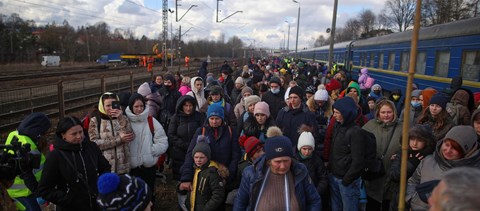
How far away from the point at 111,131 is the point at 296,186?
6.93ft

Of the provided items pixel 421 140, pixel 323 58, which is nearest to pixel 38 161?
pixel 421 140

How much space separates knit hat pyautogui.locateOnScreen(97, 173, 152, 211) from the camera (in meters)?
2.09

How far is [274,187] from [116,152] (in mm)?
1923

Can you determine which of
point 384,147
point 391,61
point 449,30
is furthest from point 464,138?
point 391,61

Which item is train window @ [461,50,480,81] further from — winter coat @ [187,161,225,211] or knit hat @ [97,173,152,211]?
knit hat @ [97,173,152,211]

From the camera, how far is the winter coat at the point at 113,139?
358 cm

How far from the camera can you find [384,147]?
3729mm

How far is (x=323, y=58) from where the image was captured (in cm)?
2986

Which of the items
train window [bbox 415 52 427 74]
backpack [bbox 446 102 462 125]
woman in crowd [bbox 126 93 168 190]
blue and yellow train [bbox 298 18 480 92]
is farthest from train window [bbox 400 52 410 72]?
woman in crowd [bbox 126 93 168 190]

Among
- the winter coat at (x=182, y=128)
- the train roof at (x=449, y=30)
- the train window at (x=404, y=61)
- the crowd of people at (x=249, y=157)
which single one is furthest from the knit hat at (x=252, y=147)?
the train window at (x=404, y=61)

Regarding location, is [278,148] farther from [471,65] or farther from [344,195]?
[471,65]

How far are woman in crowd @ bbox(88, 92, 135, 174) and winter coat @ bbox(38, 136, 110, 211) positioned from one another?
19.2 inches

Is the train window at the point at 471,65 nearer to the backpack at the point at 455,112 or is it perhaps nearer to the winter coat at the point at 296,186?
the backpack at the point at 455,112

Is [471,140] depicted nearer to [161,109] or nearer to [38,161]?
[38,161]
